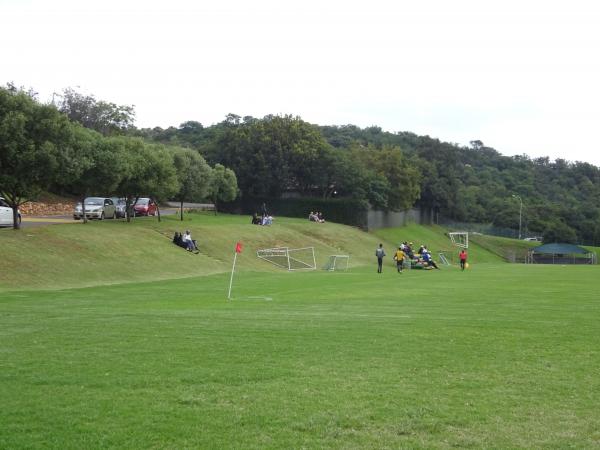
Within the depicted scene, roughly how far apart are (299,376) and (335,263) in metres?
39.7

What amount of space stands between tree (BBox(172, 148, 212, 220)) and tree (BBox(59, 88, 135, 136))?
22.1 meters

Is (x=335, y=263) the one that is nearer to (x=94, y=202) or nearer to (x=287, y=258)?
(x=287, y=258)

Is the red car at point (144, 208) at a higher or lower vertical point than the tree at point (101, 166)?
lower

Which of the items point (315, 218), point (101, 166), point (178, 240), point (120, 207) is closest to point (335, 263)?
point (178, 240)

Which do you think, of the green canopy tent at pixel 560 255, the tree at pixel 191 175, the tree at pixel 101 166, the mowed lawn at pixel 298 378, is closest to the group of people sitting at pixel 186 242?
the tree at pixel 101 166

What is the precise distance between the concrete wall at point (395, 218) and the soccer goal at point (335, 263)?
2756cm

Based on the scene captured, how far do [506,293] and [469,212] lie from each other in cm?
9338

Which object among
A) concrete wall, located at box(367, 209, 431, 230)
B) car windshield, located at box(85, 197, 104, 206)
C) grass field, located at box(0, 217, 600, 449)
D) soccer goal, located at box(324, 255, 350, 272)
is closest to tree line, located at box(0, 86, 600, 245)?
concrete wall, located at box(367, 209, 431, 230)

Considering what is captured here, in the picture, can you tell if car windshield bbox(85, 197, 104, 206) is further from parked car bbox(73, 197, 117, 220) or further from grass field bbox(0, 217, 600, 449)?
grass field bbox(0, 217, 600, 449)

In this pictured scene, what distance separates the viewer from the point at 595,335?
1317cm

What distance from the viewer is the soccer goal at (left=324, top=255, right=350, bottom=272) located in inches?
1822

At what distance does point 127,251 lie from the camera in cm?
3769

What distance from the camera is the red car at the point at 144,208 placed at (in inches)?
2283

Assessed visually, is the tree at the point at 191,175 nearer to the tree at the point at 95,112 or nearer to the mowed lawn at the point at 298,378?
the tree at the point at 95,112
